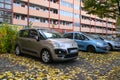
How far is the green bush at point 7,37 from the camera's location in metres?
13.0

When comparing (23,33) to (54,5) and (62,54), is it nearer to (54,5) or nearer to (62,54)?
(62,54)

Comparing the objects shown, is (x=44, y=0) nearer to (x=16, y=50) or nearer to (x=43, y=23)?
A: (x=43, y=23)

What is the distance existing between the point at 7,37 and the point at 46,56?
4.21 m

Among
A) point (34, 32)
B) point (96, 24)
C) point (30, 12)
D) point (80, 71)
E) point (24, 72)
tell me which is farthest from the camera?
point (96, 24)

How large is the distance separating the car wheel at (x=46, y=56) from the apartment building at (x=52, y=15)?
1017 inches

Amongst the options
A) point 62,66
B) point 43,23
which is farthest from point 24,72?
point 43,23

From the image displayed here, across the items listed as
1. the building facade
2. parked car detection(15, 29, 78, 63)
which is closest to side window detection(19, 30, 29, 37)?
parked car detection(15, 29, 78, 63)

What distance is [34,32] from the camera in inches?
439

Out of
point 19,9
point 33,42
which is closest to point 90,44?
point 33,42

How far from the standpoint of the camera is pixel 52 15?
51750 mm

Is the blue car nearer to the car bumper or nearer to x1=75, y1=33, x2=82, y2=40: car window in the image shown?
x1=75, y1=33, x2=82, y2=40: car window

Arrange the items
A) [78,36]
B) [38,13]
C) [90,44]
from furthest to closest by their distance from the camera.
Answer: [38,13] < [78,36] < [90,44]

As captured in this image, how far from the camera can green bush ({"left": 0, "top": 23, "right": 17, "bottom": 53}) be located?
13005 mm

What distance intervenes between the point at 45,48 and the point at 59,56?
809mm
